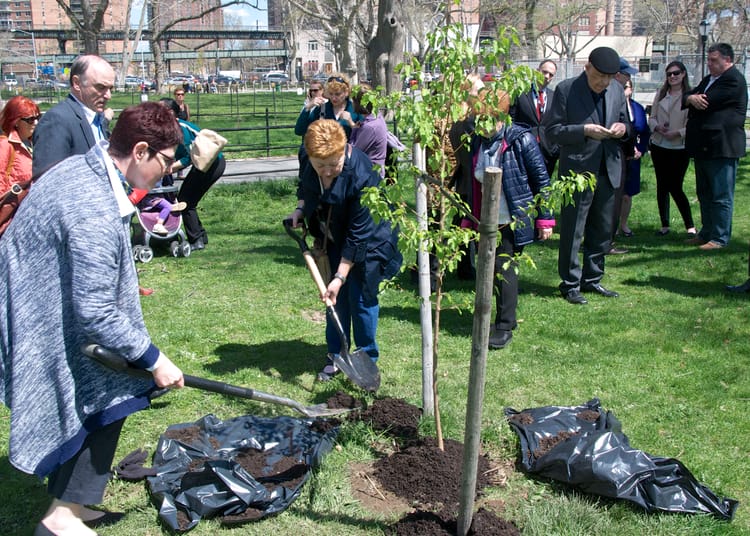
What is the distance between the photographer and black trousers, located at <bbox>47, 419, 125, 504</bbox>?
2.71 m

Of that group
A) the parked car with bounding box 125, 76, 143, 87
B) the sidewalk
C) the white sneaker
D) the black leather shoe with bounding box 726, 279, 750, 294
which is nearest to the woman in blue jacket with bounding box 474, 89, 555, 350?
the black leather shoe with bounding box 726, 279, 750, 294

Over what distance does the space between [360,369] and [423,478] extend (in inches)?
38.2

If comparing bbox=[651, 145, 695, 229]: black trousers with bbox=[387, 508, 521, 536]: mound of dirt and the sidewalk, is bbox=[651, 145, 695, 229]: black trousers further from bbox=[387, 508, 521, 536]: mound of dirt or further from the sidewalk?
the sidewalk

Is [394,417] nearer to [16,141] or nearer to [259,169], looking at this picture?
[16,141]

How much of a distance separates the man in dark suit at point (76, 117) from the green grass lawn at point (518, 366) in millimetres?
1605

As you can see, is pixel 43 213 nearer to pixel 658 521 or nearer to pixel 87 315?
pixel 87 315

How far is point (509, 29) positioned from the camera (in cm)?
302

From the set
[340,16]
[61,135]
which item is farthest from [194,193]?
[340,16]

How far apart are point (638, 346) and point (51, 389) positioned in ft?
13.7

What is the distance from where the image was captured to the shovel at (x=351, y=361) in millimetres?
4242

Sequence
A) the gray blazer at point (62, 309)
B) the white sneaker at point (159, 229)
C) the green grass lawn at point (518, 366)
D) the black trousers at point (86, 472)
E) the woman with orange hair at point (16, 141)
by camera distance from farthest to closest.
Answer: the white sneaker at point (159, 229)
the woman with orange hair at point (16, 141)
the green grass lawn at point (518, 366)
the black trousers at point (86, 472)
the gray blazer at point (62, 309)

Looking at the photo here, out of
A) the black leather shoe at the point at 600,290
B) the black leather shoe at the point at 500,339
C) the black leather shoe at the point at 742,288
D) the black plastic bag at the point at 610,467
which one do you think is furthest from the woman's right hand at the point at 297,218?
the black leather shoe at the point at 742,288

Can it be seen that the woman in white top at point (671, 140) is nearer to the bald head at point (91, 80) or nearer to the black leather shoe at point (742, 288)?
the black leather shoe at point (742, 288)

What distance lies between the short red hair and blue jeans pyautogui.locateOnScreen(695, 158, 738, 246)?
655 cm
